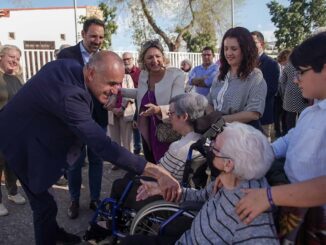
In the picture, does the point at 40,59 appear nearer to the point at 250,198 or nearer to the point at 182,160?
the point at 182,160

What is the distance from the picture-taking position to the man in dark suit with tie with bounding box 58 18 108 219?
346 cm

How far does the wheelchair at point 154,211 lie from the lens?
2258mm

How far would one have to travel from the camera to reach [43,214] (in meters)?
2.45

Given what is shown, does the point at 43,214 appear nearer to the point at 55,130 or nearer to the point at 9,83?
the point at 55,130

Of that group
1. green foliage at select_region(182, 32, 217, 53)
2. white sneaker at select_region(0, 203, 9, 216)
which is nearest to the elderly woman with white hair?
white sneaker at select_region(0, 203, 9, 216)

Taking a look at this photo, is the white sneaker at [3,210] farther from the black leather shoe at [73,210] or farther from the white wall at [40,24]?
the white wall at [40,24]

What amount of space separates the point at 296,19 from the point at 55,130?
23.3 meters

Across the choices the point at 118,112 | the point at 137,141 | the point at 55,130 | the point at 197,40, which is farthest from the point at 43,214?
the point at 197,40

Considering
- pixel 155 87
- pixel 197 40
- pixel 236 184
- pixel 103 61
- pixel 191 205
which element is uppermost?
pixel 197 40

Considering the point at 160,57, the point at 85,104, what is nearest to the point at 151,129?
the point at 160,57

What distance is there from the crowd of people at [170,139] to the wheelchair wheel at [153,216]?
0.28ft

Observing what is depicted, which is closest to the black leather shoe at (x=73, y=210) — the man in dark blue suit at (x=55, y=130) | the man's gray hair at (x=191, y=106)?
the man in dark blue suit at (x=55, y=130)

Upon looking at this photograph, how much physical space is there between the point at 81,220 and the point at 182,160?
1.50 metres

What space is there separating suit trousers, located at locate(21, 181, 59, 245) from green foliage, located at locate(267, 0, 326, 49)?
73.3ft
